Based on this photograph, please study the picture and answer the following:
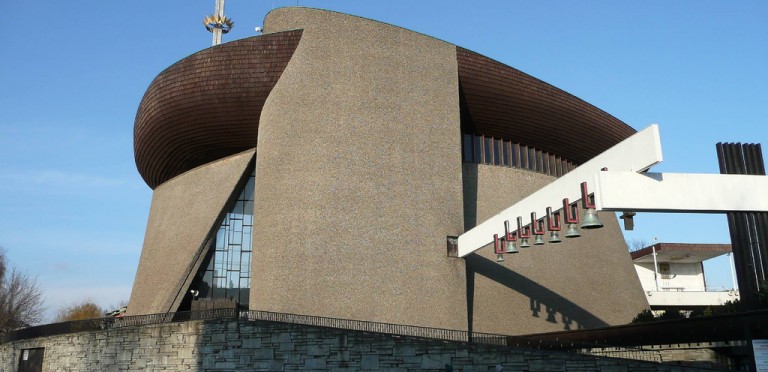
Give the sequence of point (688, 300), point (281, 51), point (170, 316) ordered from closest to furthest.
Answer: point (170, 316), point (281, 51), point (688, 300)

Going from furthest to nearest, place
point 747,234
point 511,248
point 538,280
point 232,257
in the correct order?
1. point 232,257
2. point 538,280
3. point 747,234
4. point 511,248

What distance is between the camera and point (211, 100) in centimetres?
2902

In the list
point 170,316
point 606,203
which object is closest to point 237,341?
point 170,316

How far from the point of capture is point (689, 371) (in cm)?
1666

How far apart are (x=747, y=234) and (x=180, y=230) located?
24.3m

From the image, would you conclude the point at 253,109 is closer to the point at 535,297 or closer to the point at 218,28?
the point at 535,297

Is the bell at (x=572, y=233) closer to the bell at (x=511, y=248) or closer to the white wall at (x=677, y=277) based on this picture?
the bell at (x=511, y=248)

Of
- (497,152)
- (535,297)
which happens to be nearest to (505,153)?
(497,152)

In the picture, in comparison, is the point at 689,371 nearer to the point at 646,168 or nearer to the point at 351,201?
the point at 646,168

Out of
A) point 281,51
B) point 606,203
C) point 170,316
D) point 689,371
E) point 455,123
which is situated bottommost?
point 689,371

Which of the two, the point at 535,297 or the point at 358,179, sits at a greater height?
the point at 358,179

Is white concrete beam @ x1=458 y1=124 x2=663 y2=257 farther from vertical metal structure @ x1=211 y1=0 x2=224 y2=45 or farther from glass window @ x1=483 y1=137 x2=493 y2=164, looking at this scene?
vertical metal structure @ x1=211 y1=0 x2=224 y2=45

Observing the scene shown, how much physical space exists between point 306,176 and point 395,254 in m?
4.73

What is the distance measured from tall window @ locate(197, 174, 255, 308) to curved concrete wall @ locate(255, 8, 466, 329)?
495 centimetres
